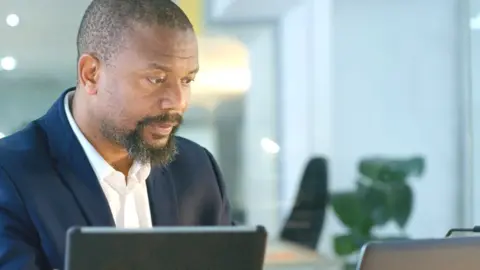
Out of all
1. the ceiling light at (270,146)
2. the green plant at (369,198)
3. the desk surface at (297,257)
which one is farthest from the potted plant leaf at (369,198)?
the ceiling light at (270,146)

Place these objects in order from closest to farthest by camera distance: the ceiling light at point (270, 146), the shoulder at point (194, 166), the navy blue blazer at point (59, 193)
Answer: the navy blue blazer at point (59, 193) → the shoulder at point (194, 166) → the ceiling light at point (270, 146)

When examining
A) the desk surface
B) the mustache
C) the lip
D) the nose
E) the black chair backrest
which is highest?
the nose

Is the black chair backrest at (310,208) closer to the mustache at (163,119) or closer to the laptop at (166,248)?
the mustache at (163,119)

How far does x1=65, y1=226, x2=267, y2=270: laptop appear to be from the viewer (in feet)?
2.85

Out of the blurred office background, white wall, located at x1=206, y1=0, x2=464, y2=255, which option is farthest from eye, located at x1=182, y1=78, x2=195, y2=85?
white wall, located at x1=206, y1=0, x2=464, y2=255

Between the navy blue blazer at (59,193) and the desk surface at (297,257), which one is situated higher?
the navy blue blazer at (59,193)

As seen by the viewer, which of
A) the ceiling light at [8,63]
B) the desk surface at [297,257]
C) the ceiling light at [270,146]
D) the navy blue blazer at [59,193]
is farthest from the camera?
the ceiling light at [270,146]

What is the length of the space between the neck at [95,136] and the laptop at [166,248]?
1.39 ft

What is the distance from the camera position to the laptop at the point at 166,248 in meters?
0.87

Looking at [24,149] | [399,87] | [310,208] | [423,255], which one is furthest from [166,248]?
[399,87]

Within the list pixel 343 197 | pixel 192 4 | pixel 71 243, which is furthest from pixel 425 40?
pixel 71 243

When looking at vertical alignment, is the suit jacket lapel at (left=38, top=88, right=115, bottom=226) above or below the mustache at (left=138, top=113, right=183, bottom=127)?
below

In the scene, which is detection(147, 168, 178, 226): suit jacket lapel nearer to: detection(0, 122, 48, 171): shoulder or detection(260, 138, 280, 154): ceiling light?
detection(0, 122, 48, 171): shoulder

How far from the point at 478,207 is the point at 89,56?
116 inches
